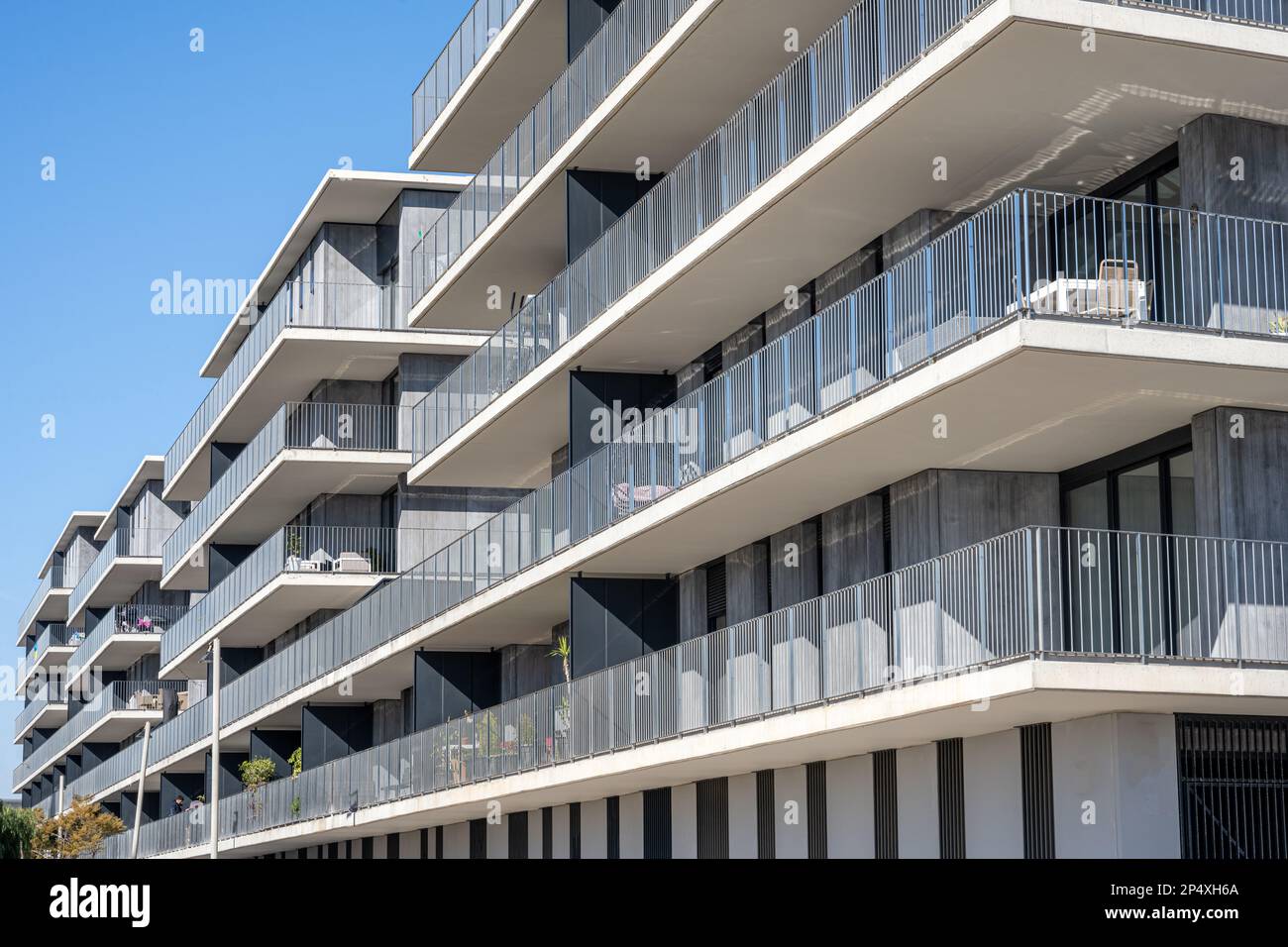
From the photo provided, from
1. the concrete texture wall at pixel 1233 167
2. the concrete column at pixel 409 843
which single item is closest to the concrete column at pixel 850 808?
the concrete texture wall at pixel 1233 167

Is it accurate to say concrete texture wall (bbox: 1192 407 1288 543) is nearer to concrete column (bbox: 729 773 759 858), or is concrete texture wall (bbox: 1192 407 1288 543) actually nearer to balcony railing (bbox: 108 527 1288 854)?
balcony railing (bbox: 108 527 1288 854)

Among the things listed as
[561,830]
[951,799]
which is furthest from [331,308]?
[951,799]

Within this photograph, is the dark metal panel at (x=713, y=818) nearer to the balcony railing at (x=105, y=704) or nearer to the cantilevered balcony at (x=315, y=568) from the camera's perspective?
the cantilevered balcony at (x=315, y=568)

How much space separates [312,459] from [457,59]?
11387 mm

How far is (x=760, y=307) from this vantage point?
2553 centimetres

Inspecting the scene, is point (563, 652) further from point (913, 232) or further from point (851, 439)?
point (851, 439)

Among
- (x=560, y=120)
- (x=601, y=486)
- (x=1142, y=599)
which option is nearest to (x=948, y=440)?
(x=1142, y=599)

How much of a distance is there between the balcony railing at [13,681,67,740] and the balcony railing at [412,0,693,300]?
58822 mm

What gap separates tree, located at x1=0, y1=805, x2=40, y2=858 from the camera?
148 feet

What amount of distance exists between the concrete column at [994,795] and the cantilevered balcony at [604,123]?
30.2 feet

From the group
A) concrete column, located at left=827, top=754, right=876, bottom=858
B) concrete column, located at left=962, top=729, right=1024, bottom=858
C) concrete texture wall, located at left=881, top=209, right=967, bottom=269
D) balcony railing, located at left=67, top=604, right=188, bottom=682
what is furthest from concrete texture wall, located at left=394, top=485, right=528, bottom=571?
balcony railing, located at left=67, top=604, right=188, bottom=682

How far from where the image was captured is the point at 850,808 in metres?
22.1

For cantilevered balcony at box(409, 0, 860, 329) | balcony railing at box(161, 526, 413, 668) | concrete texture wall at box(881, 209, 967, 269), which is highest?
cantilevered balcony at box(409, 0, 860, 329)

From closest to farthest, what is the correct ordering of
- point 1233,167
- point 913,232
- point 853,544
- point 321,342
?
point 1233,167 < point 913,232 < point 853,544 < point 321,342
